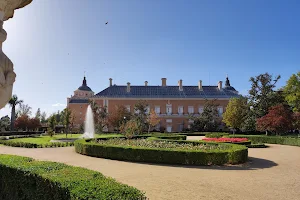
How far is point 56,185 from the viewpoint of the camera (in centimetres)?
389

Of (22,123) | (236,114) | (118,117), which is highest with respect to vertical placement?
(236,114)

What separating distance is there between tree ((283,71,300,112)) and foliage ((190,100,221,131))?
11.3 m

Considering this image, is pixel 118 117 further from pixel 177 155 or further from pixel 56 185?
pixel 56 185

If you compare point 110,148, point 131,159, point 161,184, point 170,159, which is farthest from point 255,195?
point 110,148

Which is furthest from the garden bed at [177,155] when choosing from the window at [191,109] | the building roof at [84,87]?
the building roof at [84,87]

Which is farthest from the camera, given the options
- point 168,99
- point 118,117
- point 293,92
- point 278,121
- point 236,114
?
point 168,99

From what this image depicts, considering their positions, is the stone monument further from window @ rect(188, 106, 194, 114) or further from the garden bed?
window @ rect(188, 106, 194, 114)

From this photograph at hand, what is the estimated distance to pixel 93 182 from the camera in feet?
12.7

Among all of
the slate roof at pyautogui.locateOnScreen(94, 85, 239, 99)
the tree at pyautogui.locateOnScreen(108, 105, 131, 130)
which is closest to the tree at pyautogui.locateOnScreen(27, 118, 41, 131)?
the slate roof at pyautogui.locateOnScreen(94, 85, 239, 99)

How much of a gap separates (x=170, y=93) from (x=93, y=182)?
42469 millimetres

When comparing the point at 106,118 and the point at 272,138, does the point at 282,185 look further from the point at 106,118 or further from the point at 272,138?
the point at 106,118

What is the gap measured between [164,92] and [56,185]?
4240cm

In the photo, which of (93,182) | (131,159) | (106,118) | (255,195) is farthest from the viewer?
(106,118)

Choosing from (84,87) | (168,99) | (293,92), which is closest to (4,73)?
(293,92)
